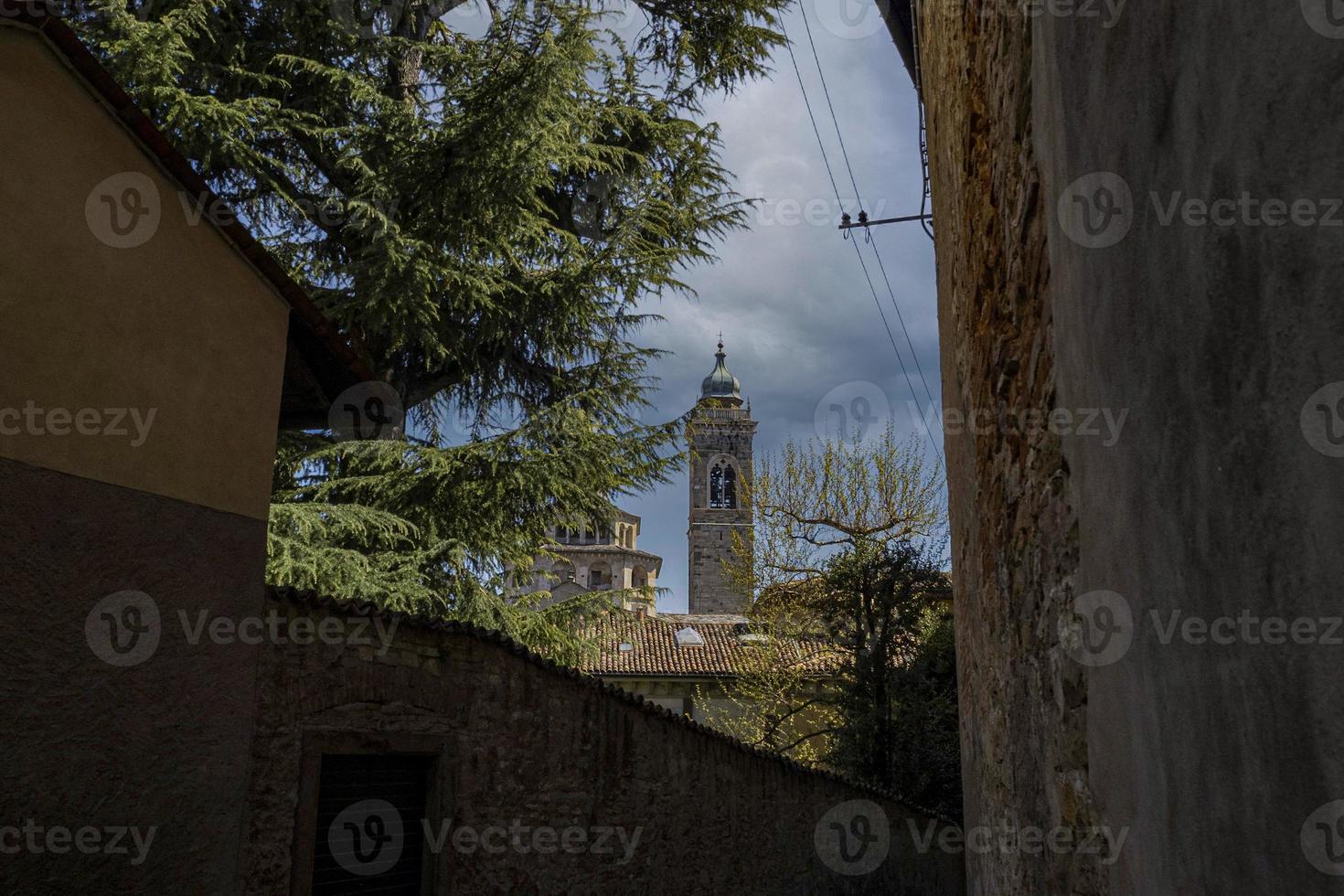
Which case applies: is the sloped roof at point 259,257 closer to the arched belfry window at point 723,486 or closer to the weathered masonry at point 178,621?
the weathered masonry at point 178,621

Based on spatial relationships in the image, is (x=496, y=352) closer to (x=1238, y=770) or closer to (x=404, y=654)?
(x=404, y=654)

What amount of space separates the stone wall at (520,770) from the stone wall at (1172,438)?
424cm

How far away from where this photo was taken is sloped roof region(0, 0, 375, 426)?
15.9ft

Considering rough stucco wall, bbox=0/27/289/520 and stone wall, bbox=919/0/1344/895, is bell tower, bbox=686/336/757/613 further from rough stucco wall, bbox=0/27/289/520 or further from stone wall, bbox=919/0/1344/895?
stone wall, bbox=919/0/1344/895

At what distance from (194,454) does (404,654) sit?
80.5 inches

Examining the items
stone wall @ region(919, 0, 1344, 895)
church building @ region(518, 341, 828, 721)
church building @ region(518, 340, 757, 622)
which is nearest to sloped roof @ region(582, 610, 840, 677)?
church building @ region(518, 341, 828, 721)

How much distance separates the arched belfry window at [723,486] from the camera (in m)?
62.2

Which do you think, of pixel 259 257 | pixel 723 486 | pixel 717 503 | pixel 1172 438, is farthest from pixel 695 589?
pixel 1172 438

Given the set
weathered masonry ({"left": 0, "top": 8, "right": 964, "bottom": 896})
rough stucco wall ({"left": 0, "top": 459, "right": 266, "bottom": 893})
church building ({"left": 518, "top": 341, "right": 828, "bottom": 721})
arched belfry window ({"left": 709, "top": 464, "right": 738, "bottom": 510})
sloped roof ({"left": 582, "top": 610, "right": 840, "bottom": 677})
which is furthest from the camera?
arched belfry window ({"left": 709, "top": 464, "right": 738, "bottom": 510})

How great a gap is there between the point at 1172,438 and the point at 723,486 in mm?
61007

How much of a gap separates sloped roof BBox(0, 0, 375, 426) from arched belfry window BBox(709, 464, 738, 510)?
179 ft

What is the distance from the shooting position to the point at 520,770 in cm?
776

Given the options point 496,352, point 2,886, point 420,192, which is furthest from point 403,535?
point 2,886

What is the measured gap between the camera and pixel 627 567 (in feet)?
195
